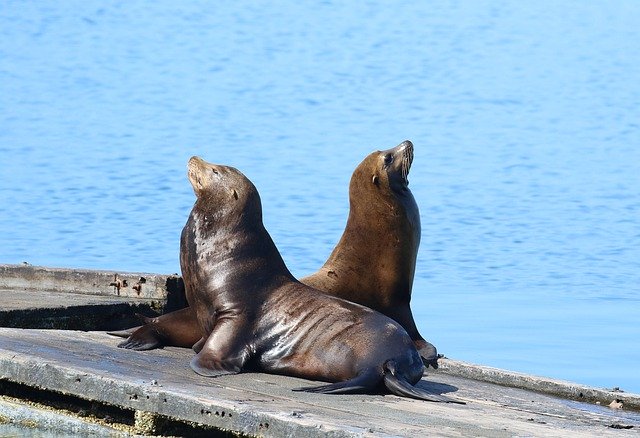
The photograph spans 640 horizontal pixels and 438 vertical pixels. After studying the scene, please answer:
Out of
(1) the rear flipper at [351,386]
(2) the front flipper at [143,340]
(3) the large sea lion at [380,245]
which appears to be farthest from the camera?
(3) the large sea lion at [380,245]

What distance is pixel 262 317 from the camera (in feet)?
21.6

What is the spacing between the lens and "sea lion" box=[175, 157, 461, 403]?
6.15m

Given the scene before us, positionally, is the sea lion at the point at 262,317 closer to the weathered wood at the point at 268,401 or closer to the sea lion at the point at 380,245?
the weathered wood at the point at 268,401

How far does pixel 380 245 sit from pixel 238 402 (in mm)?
2276

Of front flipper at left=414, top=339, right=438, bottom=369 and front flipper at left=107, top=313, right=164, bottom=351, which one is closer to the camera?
front flipper at left=107, top=313, right=164, bottom=351

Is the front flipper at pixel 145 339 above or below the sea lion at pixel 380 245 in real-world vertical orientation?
below

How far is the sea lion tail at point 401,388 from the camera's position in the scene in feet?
19.7

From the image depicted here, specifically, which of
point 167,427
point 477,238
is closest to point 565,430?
point 167,427

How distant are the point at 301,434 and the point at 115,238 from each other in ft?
42.5

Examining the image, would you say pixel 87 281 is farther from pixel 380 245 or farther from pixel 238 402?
pixel 238 402

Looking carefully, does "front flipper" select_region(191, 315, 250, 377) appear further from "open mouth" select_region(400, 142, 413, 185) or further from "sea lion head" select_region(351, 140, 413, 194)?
"open mouth" select_region(400, 142, 413, 185)

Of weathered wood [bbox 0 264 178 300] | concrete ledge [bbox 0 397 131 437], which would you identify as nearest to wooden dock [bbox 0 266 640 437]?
concrete ledge [bbox 0 397 131 437]

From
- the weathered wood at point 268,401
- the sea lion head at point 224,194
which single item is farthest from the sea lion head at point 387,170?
the weathered wood at point 268,401

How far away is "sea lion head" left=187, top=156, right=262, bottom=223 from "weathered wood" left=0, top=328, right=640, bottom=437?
28.4 inches
